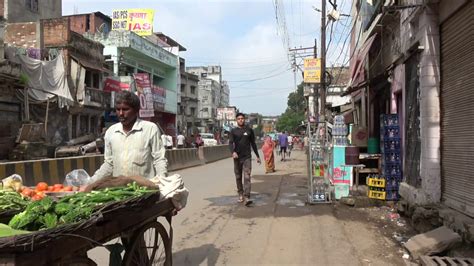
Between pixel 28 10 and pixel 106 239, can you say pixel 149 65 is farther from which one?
pixel 106 239

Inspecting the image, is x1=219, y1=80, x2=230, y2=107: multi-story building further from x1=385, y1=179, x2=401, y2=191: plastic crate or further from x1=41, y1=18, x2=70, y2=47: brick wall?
x1=385, y1=179, x2=401, y2=191: plastic crate

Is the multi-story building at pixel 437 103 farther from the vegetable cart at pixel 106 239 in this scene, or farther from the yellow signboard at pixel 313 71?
the yellow signboard at pixel 313 71

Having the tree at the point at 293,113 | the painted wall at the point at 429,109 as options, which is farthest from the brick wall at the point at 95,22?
the tree at the point at 293,113

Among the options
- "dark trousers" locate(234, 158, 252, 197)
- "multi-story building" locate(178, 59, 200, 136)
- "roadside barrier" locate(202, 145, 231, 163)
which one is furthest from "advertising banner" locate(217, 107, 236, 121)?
"dark trousers" locate(234, 158, 252, 197)

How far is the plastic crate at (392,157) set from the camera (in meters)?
10.2

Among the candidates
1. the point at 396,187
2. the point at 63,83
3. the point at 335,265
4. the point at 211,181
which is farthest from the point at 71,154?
the point at 335,265

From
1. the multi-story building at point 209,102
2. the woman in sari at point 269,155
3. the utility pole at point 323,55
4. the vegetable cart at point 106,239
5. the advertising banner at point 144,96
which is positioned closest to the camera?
the vegetable cart at point 106,239

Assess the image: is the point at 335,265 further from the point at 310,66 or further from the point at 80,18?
the point at 80,18

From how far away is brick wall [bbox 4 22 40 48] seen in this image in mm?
26594

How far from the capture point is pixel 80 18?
44281 mm

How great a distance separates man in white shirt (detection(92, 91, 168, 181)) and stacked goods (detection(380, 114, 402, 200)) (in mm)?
6707

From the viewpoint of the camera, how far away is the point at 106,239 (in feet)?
11.3

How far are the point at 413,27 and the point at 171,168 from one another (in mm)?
14999

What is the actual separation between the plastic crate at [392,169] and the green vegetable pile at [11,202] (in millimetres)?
8233
